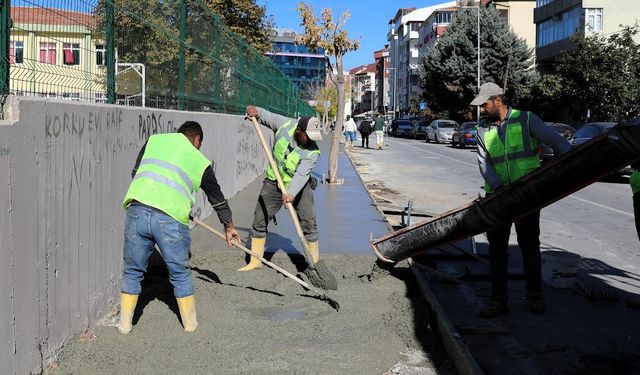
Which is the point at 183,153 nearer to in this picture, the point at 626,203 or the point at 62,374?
the point at 62,374

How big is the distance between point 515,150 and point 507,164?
13 cm

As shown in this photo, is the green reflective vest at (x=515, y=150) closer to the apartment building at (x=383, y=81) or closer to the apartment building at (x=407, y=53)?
the apartment building at (x=407, y=53)

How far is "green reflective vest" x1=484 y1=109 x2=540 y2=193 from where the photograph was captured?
213 inches

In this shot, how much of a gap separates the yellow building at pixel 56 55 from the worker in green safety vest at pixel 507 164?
10.2ft

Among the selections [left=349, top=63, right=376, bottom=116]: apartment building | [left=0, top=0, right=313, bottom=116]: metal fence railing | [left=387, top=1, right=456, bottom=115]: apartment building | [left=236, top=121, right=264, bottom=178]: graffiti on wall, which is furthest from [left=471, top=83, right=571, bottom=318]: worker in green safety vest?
[left=349, top=63, right=376, bottom=116]: apartment building

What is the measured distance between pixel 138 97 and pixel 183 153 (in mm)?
2294

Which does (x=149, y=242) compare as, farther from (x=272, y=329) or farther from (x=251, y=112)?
(x=251, y=112)

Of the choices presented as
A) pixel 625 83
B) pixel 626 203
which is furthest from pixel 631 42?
pixel 626 203

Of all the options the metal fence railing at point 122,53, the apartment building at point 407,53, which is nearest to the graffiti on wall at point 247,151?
the metal fence railing at point 122,53

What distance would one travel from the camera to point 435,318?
17.3ft

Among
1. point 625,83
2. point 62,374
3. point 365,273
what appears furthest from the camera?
point 625,83

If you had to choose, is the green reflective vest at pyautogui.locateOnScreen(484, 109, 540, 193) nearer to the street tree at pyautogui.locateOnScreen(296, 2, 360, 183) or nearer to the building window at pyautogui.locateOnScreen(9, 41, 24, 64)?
the building window at pyautogui.locateOnScreen(9, 41, 24, 64)

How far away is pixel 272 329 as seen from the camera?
17.1ft

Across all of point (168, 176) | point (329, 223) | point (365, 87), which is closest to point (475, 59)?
point (329, 223)
